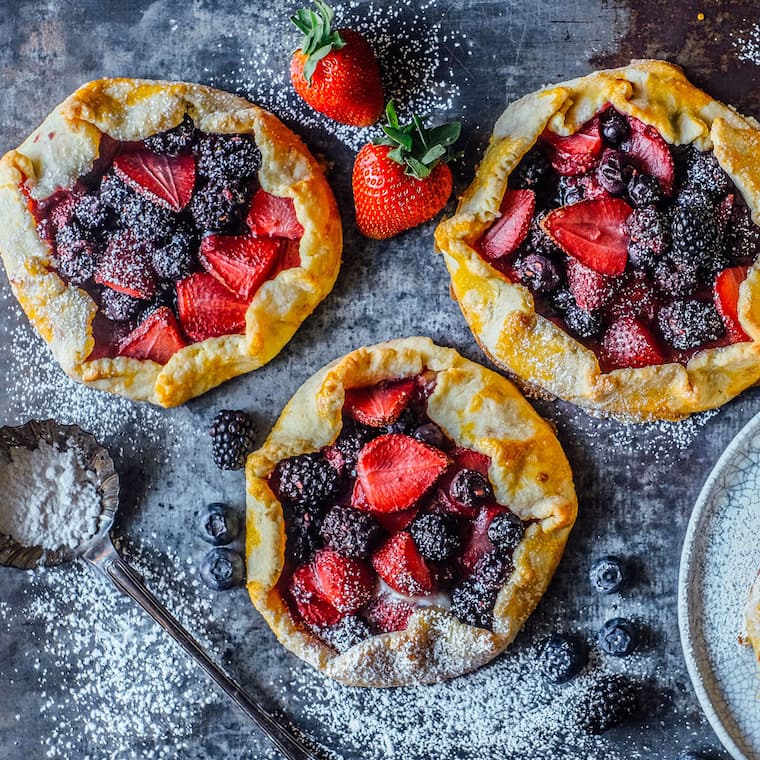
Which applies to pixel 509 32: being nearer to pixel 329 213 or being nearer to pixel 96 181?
pixel 329 213

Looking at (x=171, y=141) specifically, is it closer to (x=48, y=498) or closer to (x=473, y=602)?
(x=48, y=498)

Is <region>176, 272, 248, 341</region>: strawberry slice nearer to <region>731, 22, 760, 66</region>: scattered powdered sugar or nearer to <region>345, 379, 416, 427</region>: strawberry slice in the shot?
<region>345, 379, 416, 427</region>: strawberry slice

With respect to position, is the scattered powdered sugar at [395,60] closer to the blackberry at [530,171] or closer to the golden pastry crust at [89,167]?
the golden pastry crust at [89,167]

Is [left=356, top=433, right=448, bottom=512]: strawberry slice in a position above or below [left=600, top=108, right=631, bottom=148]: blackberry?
below

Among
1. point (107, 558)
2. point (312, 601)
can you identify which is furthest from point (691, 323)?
point (107, 558)

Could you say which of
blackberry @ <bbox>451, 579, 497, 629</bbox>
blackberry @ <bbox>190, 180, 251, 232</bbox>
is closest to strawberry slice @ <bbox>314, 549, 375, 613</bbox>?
blackberry @ <bbox>451, 579, 497, 629</bbox>

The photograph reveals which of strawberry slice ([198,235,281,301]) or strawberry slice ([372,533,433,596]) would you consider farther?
strawberry slice ([198,235,281,301])
